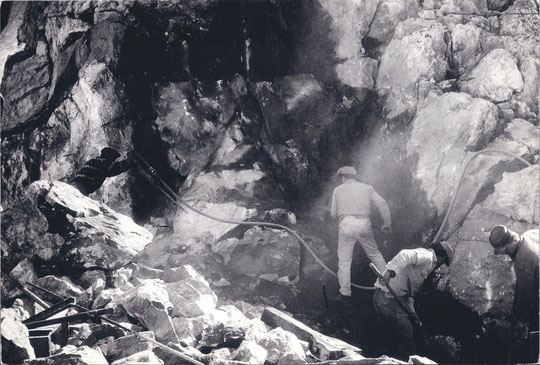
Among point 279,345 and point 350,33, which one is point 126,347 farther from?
point 350,33

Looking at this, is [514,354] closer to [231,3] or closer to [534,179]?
[534,179]

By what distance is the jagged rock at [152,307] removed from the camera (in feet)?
13.1

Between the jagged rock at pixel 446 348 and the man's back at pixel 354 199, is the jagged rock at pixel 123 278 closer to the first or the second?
the man's back at pixel 354 199

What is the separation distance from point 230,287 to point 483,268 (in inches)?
142

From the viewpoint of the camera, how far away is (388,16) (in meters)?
7.12

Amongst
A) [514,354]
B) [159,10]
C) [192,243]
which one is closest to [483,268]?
[514,354]

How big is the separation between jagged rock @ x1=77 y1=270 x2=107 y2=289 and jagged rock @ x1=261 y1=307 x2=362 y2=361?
227 centimetres

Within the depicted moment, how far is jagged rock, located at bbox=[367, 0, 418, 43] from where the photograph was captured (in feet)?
23.1

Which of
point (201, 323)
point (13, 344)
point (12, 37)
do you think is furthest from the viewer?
point (12, 37)

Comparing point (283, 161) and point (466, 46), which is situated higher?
point (466, 46)

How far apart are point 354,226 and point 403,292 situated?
3.98 ft

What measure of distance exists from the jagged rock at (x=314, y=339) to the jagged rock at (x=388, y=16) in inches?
207

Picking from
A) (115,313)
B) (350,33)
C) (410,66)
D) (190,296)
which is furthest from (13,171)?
(410,66)

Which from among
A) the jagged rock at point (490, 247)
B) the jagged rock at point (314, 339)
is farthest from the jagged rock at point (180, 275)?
the jagged rock at point (490, 247)
